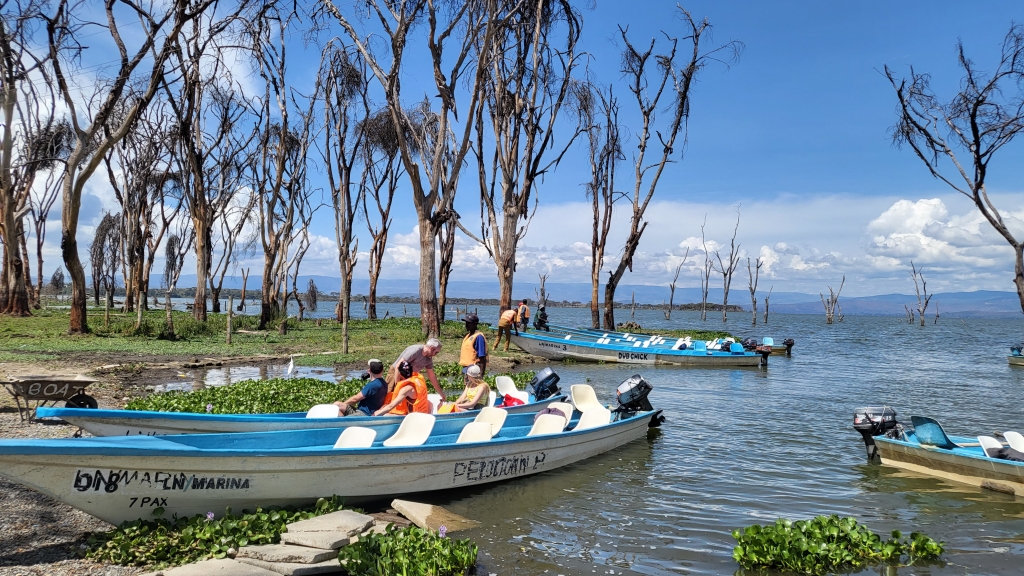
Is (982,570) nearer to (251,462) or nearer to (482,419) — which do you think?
(482,419)

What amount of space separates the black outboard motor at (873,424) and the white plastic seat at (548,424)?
4999 millimetres

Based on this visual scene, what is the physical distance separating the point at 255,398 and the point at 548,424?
A: 17.9 ft

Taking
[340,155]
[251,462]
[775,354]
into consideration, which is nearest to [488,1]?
[340,155]

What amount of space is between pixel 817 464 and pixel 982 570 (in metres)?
4.43

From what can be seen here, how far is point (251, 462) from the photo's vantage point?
6.20 m

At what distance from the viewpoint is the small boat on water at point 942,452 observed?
29.0ft

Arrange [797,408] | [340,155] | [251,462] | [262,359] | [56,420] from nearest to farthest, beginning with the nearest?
[251,462], [56,420], [797,408], [262,359], [340,155]

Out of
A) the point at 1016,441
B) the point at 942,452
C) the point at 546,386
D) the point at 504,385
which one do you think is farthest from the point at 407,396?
the point at 1016,441

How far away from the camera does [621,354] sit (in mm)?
24609

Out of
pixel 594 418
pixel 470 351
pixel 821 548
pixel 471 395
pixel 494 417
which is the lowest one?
pixel 821 548

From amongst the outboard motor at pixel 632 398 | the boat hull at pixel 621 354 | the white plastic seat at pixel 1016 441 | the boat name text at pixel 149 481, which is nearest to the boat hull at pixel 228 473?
the boat name text at pixel 149 481

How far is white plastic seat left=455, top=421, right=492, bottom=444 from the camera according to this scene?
886cm

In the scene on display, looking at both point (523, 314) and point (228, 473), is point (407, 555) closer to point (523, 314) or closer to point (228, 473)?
point (228, 473)

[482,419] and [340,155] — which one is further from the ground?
[340,155]
